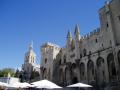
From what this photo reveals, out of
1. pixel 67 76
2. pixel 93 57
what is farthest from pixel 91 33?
pixel 67 76

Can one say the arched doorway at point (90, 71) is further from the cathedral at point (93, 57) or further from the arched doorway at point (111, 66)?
the arched doorway at point (111, 66)

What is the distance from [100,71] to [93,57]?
3951 mm

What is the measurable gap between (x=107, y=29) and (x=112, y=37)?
3.32 m

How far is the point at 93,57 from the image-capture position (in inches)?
1566

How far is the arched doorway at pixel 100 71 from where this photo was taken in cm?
3664

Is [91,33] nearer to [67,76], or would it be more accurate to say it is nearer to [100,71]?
[100,71]

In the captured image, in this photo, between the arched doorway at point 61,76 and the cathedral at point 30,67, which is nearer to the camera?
the arched doorway at point 61,76

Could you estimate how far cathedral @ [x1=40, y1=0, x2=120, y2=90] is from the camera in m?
35.0

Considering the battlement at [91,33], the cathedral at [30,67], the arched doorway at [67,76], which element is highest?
the battlement at [91,33]

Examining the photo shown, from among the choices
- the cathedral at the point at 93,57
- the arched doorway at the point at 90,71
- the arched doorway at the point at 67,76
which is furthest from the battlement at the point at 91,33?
the arched doorway at the point at 67,76

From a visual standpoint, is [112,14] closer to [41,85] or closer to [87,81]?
[87,81]

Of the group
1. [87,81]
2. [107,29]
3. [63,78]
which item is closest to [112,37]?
[107,29]

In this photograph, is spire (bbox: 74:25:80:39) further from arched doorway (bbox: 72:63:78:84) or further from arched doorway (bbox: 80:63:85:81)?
arched doorway (bbox: 80:63:85:81)

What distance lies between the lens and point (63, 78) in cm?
4859
